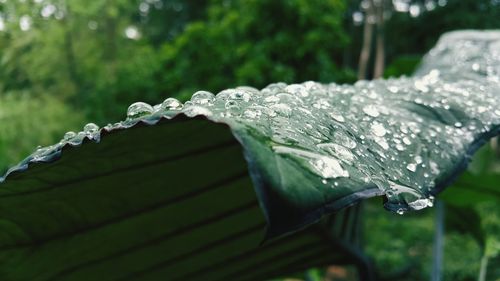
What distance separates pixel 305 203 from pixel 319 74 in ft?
22.1

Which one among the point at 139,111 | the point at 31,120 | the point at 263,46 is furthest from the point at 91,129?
the point at 31,120

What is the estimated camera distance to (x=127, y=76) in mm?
8367

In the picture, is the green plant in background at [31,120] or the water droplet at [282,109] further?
the green plant in background at [31,120]

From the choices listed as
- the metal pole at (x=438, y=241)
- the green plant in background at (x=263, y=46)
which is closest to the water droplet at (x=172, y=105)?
the metal pole at (x=438, y=241)

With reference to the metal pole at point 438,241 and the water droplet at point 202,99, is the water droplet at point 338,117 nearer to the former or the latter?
the water droplet at point 202,99

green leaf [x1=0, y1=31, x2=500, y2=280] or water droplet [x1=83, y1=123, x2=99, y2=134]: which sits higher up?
water droplet [x1=83, y1=123, x2=99, y2=134]

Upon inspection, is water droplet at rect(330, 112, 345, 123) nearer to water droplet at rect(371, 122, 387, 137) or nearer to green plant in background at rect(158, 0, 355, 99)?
water droplet at rect(371, 122, 387, 137)

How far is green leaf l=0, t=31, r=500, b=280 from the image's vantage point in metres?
0.33

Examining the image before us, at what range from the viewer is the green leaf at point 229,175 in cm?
33

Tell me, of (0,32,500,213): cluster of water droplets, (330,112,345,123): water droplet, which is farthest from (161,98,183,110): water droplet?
(330,112,345,123): water droplet

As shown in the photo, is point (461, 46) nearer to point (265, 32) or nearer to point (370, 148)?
point (370, 148)

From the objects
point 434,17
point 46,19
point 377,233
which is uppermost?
point 46,19

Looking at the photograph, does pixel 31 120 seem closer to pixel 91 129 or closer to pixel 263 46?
pixel 263 46

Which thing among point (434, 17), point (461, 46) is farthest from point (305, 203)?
point (434, 17)
